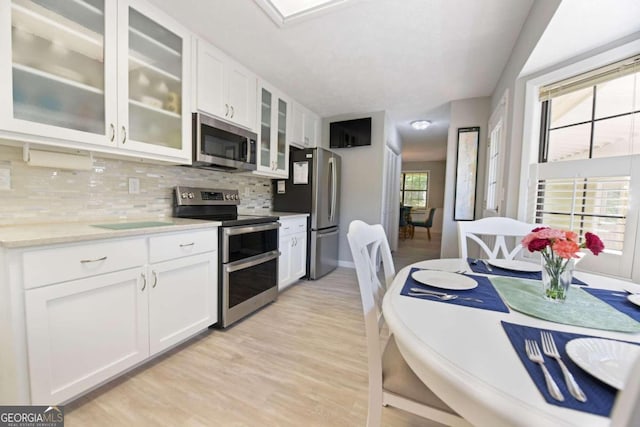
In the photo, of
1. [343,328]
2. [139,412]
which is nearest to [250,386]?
[139,412]

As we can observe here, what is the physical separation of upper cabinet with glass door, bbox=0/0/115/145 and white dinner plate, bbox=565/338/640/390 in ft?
7.08

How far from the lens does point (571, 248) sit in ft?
2.59

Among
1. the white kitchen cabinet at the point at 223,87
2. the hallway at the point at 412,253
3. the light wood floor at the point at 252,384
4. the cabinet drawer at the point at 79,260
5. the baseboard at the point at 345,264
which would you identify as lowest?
the light wood floor at the point at 252,384

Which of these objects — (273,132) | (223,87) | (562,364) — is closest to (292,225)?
(273,132)

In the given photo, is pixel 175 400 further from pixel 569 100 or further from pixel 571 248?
pixel 569 100

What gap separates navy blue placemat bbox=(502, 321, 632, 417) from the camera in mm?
410

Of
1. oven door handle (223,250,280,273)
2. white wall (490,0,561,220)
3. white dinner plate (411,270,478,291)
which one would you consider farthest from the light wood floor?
white wall (490,0,561,220)

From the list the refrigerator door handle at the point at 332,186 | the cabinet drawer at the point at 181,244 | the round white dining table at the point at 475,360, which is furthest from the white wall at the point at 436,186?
the round white dining table at the point at 475,360

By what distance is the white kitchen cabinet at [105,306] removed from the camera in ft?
3.73

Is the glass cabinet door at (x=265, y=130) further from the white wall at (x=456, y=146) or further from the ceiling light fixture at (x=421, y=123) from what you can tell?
the ceiling light fixture at (x=421, y=123)

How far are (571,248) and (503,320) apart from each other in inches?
12.7

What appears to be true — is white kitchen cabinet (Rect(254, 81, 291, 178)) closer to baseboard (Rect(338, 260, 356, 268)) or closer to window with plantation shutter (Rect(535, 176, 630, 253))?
baseboard (Rect(338, 260, 356, 268))

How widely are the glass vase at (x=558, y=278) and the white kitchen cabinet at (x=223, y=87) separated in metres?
2.35

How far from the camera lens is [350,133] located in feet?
12.9
